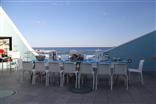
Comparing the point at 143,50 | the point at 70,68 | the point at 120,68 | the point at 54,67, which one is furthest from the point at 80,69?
the point at 143,50

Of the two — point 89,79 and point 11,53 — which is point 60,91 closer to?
point 89,79

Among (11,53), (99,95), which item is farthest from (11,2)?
(99,95)

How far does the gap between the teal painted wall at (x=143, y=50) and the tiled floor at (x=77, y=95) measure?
319 centimetres

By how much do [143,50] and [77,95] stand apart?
5207 mm

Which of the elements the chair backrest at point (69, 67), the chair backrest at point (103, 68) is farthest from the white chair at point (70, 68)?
the chair backrest at point (103, 68)

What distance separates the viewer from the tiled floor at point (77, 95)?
4.10m

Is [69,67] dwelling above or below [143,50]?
below

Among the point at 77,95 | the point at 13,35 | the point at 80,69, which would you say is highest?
the point at 13,35

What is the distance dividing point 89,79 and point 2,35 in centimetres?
547

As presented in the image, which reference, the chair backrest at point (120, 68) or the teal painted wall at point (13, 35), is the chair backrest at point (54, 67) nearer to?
the chair backrest at point (120, 68)

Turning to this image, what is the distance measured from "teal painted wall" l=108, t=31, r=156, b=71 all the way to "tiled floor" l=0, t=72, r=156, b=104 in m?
3.19

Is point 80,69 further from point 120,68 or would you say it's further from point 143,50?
point 143,50

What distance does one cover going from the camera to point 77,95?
15.0ft

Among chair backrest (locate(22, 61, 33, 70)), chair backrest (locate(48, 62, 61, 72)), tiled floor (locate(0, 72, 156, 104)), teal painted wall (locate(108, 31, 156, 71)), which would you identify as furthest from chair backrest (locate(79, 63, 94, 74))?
teal painted wall (locate(108, 31, 156, 71))
